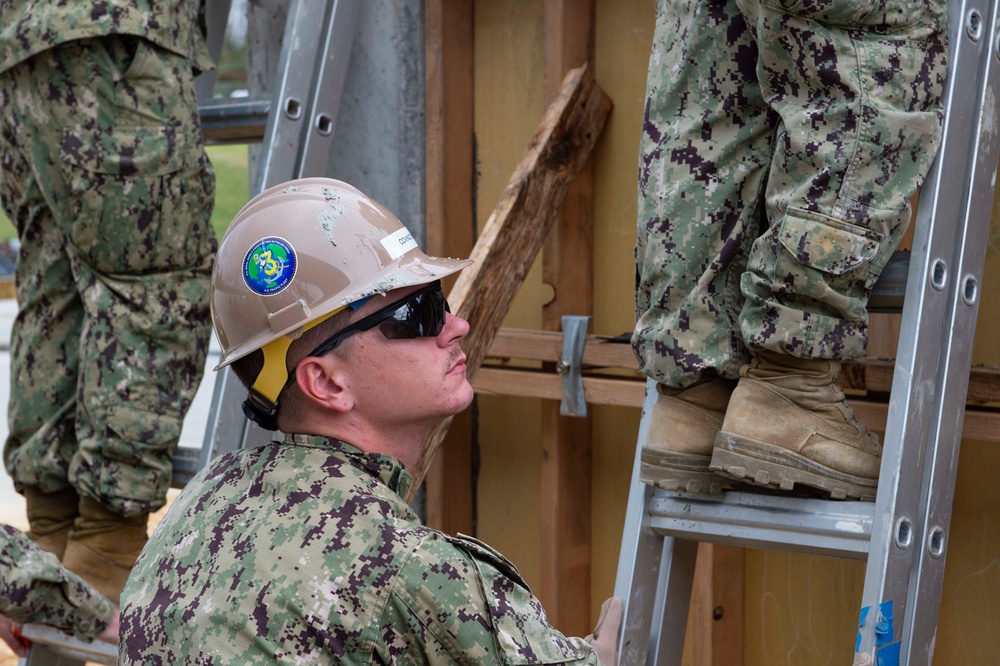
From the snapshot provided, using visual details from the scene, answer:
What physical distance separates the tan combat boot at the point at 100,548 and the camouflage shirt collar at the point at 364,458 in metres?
1.75

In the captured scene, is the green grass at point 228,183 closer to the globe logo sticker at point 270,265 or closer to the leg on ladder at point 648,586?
the leg on ladder at point 648,586

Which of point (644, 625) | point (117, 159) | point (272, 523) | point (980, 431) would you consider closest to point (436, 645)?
point (272, 523)

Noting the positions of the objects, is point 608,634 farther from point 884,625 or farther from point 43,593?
point 43,593

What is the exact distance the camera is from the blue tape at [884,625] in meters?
1.83

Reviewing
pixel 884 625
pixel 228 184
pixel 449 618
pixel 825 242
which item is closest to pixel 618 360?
pixel 825 242

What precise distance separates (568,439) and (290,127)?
1061 mm

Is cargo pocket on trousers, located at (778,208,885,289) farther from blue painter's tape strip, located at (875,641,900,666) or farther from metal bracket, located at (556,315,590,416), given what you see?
metal bracket, located at (556,315,590,416)

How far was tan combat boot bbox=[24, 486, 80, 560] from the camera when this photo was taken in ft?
10.8

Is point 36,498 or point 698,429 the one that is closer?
point 698,429

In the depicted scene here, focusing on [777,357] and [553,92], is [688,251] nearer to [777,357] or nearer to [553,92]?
[777,357]

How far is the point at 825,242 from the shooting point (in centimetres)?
191

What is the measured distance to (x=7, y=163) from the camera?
3066 mm

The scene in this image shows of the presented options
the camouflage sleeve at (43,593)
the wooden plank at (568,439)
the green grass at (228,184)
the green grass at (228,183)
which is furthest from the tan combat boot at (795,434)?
the green grass at (228,184)

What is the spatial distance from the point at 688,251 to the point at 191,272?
4.83 feet
